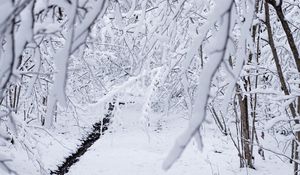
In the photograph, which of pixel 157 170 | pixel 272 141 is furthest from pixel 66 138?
pixel 272 141

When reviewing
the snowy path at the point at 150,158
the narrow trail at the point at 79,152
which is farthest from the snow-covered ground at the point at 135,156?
the narrow trail at the point at 79,152

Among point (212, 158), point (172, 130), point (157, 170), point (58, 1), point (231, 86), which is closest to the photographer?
point (231, 86)

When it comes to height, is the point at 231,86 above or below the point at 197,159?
above

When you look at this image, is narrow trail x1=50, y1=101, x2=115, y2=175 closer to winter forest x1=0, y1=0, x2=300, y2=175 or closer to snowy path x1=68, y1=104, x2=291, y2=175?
winter forest x1=0, y1=0, x2=300, y2=175

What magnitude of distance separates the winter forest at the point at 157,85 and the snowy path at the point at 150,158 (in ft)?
0.11

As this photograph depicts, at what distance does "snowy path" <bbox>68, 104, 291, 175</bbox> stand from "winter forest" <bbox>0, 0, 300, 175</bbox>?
0.03 m

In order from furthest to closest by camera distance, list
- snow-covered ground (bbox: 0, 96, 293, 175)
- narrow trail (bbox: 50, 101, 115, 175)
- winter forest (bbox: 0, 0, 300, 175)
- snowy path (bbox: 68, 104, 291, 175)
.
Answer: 1. narrow trail (bbox: 50, 101, 115, 175)
2. snowy path (bbox: 68, 104, 291, 175)
3. snow-covered ground (bbox: 0, 96, 293, 175)
4. winter forest (bbox: 0, 0, 300, 175)

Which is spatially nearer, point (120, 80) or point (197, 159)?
point (197, 159)

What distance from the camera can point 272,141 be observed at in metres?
12.3

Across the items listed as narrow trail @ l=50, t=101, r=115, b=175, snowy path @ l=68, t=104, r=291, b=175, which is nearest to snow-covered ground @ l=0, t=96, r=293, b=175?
snowy path @ l=68, t=104, r=291, b=175

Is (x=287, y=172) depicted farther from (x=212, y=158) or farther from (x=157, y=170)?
(x=157, y=170)

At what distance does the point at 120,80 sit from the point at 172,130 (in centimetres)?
691

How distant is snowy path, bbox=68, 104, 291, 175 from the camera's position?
30.9 ft

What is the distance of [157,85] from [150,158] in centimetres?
355
